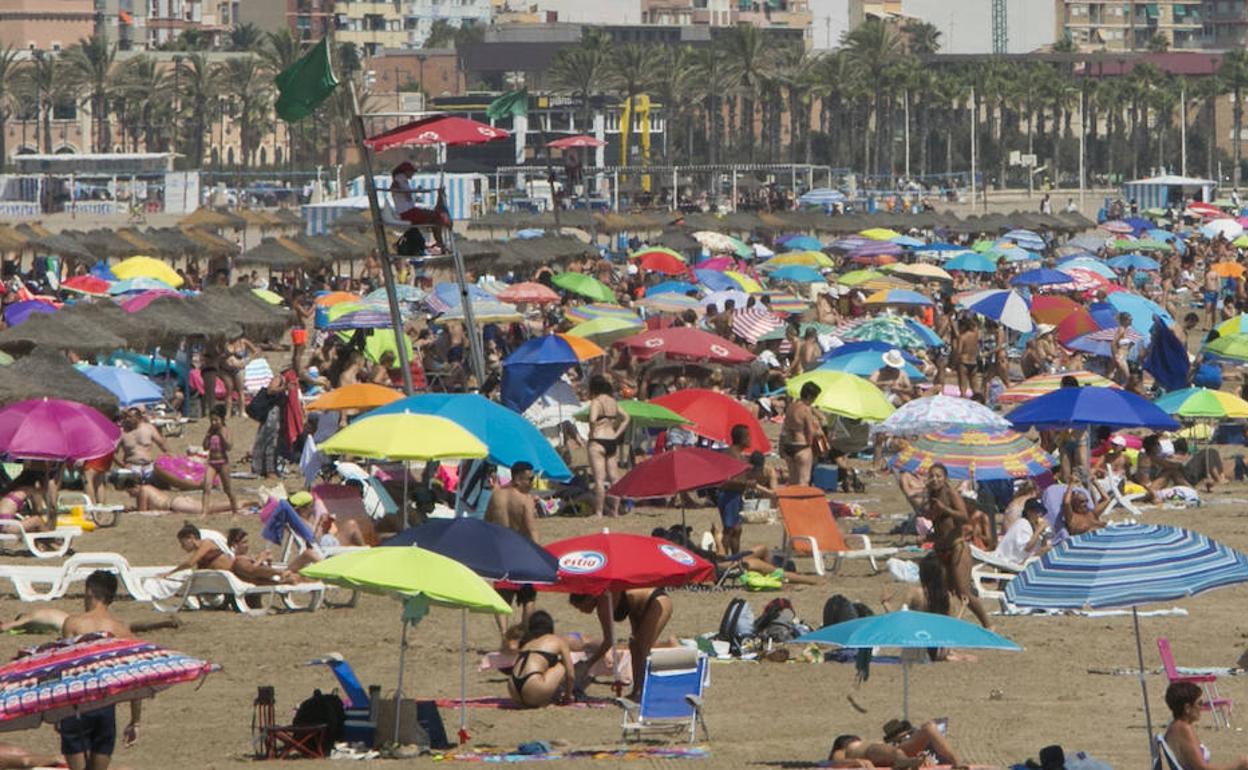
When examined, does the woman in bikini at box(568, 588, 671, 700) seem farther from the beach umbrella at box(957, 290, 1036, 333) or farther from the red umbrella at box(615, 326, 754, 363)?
the beach umbrella at box(957, 290, 1036, 333)

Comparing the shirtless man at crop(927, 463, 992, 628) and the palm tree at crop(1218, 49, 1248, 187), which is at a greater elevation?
the palm tree at crop(1218, 49, 1248, 187)

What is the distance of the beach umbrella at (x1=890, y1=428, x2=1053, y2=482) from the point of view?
600 inches

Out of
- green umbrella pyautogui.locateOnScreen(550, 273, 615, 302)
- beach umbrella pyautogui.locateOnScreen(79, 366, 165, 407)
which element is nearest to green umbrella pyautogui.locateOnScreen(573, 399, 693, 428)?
beach umbrella pyautogui.locateOnScreen(79, 366, 165, 407)

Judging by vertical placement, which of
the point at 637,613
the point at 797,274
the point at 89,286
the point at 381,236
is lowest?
the point at 637,613

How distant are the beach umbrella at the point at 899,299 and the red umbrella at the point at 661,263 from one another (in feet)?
28.6

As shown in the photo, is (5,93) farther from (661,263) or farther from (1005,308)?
(1005,308)

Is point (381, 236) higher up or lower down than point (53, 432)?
higher up

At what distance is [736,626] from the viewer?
40.2 ft

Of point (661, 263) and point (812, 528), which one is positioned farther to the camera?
point (661, 263)

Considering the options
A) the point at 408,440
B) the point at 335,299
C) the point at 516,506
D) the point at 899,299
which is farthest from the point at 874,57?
the point at 516,506

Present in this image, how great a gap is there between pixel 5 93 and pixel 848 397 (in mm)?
92662

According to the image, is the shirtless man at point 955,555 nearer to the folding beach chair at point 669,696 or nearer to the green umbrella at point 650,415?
the folding beach chair at point 669,696

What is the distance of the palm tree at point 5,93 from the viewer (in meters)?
102

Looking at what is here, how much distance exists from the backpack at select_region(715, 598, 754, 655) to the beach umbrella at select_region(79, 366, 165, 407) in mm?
8144
